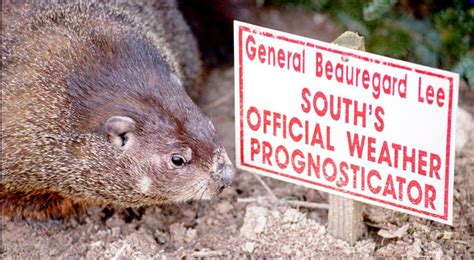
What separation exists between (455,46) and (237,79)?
1.97m

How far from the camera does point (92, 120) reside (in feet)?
14.1

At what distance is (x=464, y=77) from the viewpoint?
5.62 metres

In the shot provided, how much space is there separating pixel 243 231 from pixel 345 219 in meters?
0.62

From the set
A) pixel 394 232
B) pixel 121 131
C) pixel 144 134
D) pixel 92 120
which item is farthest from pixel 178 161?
pixel 394 232

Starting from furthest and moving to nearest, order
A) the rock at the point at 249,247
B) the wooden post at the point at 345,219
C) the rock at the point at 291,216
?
the rock at the point at 291,216, the rock at the point at 249,247, the wooden post at the point at 345,219

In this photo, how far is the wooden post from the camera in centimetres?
420

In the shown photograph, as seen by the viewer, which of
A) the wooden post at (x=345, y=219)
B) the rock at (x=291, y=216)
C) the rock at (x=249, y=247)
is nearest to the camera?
the wooden post at (x=345, y=219)

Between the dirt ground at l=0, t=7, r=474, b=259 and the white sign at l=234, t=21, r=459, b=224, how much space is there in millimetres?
402

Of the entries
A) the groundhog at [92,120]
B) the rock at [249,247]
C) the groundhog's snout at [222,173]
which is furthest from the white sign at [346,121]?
the rock at [249,247]

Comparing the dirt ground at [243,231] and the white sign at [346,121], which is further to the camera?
the dirt ground at [243,231]

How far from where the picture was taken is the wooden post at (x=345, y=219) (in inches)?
165

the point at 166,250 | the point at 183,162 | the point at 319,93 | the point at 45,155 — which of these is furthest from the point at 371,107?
the point at 45,155

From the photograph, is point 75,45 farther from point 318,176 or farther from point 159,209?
point 318,176

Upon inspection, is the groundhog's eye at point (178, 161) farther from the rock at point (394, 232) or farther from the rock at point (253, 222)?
the rock at point (394, 232)
